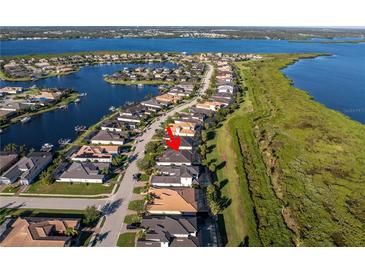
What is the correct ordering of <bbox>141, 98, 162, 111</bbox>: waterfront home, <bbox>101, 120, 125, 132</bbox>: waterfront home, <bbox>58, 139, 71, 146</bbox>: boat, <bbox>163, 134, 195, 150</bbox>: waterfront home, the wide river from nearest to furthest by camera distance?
<bbox>163, 134, 195, 150</bbox>: waterfront home, <bbox>58, 139, 71, 146</bbox>: boat, <bbox>101, 120, 125, 132</bbox>: waterfront home, the wide river, <bbox>141, 98, 162, 111</bbox>: waterfront home

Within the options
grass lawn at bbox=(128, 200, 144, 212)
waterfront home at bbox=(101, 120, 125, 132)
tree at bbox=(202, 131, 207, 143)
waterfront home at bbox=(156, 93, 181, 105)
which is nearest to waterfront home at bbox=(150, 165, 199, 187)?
grass lawn at bbox=(128, 200, 144, 212)

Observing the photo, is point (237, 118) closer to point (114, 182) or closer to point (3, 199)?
point (114, 182)

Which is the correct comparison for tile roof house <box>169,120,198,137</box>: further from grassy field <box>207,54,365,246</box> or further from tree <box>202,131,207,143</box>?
grassy field <box>207,54,365,246</box>

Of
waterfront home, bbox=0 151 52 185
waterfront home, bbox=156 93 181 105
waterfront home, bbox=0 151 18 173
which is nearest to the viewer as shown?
waterfront home, bbox=0 151 52 185

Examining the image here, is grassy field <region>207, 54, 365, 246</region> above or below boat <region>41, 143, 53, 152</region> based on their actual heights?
below

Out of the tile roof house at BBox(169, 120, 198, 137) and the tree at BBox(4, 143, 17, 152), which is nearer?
the tree at BBox(4, 143, 17, 152)

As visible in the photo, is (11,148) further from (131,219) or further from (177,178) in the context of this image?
(177,178)

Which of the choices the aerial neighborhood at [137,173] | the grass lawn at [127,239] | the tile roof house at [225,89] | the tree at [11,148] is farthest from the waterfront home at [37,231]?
the tile roof house at [225,89]
